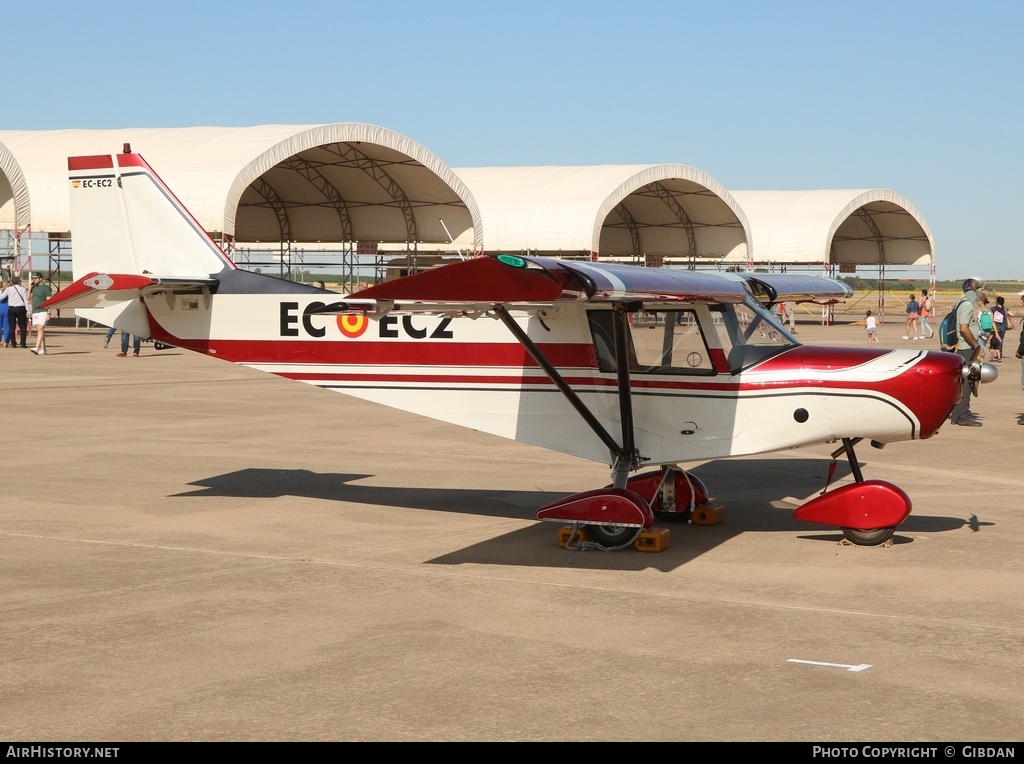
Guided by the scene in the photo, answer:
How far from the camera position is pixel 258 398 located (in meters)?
19.4

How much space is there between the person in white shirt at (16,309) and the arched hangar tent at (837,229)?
30879 millimetres

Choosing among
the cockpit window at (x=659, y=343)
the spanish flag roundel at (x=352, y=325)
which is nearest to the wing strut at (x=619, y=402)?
the cockpit window at (x=659, y=343)

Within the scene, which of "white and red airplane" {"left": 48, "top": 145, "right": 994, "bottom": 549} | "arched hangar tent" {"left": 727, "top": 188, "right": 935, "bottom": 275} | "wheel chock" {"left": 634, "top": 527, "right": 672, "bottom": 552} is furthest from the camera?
"arched hangar tent" {"left": 727, "top": 188, "right": 935, "bottom": 275}

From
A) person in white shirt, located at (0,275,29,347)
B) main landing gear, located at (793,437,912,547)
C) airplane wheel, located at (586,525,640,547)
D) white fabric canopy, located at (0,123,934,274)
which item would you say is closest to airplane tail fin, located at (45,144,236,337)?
airplane wheel, located at (586,525,640,547)

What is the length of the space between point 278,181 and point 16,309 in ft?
50.6

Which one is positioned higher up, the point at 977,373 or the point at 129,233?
the point at 129,233

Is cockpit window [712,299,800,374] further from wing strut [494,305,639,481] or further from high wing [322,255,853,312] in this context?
high wing [322,255,853,312]

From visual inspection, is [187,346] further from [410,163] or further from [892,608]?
[410,163]

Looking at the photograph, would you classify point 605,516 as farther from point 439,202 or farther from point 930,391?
point 439,202

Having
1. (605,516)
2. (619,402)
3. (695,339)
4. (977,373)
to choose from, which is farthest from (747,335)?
(605,516)

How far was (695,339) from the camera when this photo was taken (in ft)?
29.6

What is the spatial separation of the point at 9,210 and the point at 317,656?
39.8 metres

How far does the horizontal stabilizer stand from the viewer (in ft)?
31.5

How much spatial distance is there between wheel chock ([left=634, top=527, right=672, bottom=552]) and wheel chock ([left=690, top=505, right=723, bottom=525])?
1.03 m
